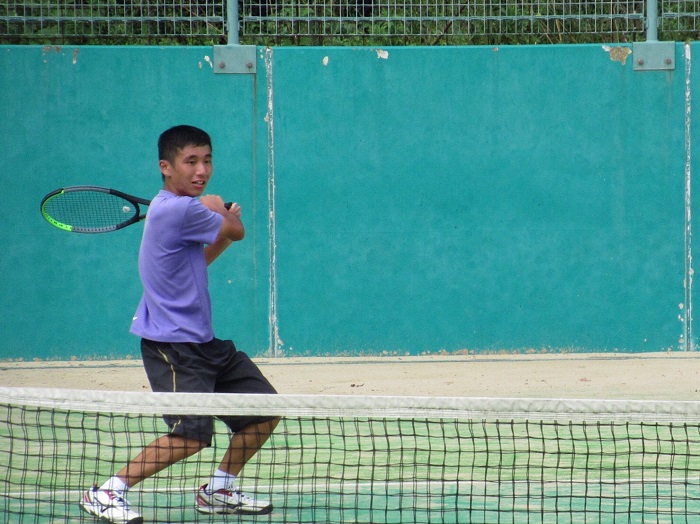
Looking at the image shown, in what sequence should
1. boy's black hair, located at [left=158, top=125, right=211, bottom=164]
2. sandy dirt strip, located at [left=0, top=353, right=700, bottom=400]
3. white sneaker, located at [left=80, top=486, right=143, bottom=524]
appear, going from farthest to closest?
sandy dirt strip, located at [left=0, top=353, right=700, bottom=400] < boy's black hair, located at [left=158, top=125, right=211, bottom=164] < white sneaker, located at [left=80, top=486, right=143, bottom=524]

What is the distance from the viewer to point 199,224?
13.0ft

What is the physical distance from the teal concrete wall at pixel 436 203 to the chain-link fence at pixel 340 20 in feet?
1.04

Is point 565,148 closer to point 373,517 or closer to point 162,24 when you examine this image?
point 162,24

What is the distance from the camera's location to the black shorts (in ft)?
12.3

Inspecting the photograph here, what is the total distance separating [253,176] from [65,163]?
1.31 m

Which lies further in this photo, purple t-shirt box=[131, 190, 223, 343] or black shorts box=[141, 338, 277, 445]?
purple t-shirt box=[131, 190, 223, 343]

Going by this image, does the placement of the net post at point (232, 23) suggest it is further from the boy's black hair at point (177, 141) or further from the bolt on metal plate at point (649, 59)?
the boy's black hair at point (177, 141)

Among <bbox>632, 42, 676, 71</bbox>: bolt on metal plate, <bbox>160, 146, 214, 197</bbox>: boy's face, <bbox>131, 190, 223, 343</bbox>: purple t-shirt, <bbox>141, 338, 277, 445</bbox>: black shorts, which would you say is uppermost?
<bbox>632, 42, 676, 71</bbox>: bolt on metal plate

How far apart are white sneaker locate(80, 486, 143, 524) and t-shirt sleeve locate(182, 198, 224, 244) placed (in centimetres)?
91

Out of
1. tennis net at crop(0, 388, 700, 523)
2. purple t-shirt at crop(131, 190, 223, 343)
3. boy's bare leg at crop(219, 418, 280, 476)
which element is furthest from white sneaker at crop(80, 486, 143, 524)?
purple t-shirt at crop(131, 190, 223, 343)

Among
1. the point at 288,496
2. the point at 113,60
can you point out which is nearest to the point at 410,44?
the point at 113,60

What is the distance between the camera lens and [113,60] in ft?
26.0

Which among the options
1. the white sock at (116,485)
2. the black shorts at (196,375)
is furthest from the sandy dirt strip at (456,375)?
the white sock at (116,485)

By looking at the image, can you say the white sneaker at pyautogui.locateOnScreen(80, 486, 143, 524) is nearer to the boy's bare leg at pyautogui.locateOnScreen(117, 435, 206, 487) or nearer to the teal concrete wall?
the boy's bare leg at pyautogui.locateOnScreen(117, 435, 206, 487)
